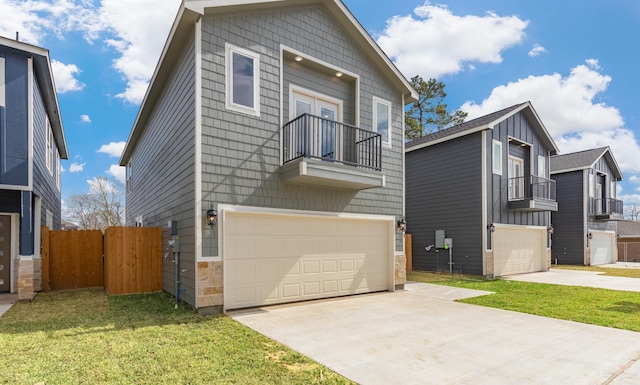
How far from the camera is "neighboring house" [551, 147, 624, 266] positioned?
19172 mm

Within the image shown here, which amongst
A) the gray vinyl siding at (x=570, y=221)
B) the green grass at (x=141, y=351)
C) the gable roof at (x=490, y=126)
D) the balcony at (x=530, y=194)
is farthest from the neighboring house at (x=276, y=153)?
the gray vinyl siding at (x=570, y=221)

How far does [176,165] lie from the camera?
26.9 feet

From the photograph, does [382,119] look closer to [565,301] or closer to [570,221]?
[565,301]

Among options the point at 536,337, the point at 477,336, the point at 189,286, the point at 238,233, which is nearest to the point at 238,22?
the point at 238,233

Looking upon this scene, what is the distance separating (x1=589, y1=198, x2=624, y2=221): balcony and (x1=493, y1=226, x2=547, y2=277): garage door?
677 centimetres

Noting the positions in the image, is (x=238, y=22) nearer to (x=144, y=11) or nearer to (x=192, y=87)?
(x=192, y=87)

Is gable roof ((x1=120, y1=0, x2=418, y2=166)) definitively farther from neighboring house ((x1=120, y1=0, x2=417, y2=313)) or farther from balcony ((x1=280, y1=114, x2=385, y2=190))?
balcony ((x1=280, y1=114, x2=385, y2=190))

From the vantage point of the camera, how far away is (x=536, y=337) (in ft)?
17.7

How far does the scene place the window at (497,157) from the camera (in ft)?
44.6

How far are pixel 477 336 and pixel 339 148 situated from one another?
204 inches

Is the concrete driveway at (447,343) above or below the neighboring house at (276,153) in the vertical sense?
below

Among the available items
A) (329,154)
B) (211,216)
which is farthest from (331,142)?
(211,216)

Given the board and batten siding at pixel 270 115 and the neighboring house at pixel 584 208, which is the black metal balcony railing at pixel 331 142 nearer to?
the board and batten siding at pixel 270 115

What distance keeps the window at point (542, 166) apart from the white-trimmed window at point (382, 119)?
9.63 metres
